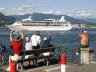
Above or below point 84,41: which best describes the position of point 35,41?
above

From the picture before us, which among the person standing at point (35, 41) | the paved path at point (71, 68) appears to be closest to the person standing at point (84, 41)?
the paved path at point (71, 68)

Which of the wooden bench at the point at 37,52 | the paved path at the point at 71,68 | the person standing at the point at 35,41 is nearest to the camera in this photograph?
the wooden bench at the point at 37,52

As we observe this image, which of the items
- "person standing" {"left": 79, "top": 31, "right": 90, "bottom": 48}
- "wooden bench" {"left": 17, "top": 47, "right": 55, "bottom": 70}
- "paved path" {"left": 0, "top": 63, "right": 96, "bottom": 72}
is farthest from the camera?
"person standing" {"left": 79, "top": 31, "right": 90, "bottom": 48}

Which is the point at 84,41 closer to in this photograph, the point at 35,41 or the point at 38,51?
the point at 35,41

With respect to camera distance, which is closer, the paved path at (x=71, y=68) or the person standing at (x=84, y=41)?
the paved path at (x=71, y=68)

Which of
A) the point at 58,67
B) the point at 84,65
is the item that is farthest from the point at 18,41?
the point at 84,65

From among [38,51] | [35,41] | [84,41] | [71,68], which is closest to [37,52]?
[38,51]

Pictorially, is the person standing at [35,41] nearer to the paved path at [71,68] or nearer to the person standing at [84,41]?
the paved path at [71,68]

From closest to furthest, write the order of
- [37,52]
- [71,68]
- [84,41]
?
1. [71,68]
2. [37,52]
3. [84,41]

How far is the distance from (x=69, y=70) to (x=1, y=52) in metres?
5.64

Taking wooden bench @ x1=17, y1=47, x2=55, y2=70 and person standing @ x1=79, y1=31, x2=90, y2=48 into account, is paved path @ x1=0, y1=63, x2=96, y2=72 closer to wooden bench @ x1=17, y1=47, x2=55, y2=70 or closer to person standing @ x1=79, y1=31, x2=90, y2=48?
wooden bench @ x1=17, y1=47, x2=55, y2=70

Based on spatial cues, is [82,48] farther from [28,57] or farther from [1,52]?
[1,52]

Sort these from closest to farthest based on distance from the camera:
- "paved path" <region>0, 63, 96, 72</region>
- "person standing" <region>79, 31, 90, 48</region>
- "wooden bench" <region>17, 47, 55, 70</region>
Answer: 1. "wooden bench" <region>17, 47, 55, 70</region>
2. "paved path" <region>0, 63, 96, 72</region>
3. "person standing" <region>79, 31, 90, 48</region>

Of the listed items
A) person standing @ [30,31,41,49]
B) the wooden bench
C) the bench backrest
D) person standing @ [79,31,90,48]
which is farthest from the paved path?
person standing @ [79,31,90,48]
